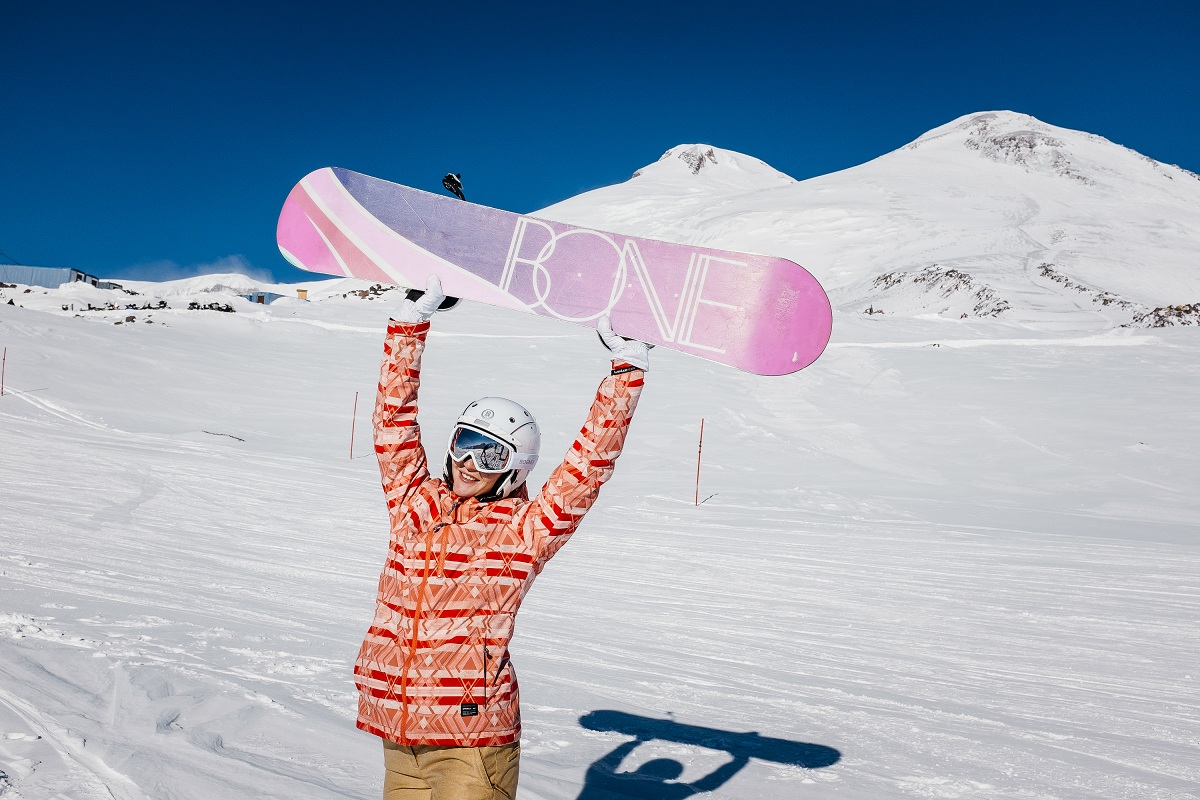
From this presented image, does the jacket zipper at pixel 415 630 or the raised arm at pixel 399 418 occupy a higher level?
the raised arm at pixel 399 418

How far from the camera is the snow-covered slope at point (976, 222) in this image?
145 feet

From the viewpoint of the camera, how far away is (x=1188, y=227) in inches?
2532

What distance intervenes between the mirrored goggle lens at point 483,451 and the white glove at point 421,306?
52cm

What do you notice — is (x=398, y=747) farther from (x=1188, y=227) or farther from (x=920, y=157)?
(x=920, y=157)

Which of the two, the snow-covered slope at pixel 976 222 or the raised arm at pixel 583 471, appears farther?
the snow-covered slope at pixel 976 222

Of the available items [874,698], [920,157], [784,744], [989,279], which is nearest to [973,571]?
[874,698]

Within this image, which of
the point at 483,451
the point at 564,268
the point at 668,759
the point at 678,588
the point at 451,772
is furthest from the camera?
the point at 678,588

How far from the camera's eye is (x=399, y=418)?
2.53m

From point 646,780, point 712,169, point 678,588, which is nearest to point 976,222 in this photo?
point 712,169

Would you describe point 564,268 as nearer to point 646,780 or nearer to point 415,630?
point 646,780

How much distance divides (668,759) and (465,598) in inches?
92.8

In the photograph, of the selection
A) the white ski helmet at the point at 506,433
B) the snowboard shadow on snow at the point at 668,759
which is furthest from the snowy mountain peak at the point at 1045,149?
the white ski helmet at the point at 506,433

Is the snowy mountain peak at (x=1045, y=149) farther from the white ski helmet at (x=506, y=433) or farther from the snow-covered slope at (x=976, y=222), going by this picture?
the white ski helmet at (x=506, y=433)

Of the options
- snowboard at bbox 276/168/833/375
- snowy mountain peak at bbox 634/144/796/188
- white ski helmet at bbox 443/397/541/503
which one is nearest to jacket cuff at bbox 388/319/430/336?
white ski helmet at bbox 443/397/541/503
